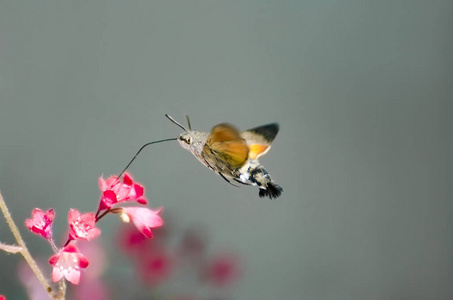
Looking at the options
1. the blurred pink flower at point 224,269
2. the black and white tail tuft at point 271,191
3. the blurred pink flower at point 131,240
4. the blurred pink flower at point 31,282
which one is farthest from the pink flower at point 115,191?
the blurred pink flower at point 224,269

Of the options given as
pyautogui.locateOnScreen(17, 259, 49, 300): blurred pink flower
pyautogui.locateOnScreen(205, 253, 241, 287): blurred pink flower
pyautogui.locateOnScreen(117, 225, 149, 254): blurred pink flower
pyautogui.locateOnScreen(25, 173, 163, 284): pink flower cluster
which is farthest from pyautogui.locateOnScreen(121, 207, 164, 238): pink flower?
pyautogui.locateOnScreen(205, 253, 241, 287): blurred pink flower

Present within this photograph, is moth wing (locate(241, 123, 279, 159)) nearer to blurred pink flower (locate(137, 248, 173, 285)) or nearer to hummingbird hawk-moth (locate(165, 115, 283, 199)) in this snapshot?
hummingbird hawk-moth (locate(165, 115, 283, 199))

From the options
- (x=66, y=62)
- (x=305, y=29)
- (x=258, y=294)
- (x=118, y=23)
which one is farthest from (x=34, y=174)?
(x=305, y=29)

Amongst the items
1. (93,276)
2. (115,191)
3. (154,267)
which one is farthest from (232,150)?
(93,276)

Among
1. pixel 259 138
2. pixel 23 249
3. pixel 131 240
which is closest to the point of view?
pixel 23 249

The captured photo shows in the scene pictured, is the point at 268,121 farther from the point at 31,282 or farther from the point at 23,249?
the point at 23,249

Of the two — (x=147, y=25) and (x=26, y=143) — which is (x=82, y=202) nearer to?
(x=26, y=143)
